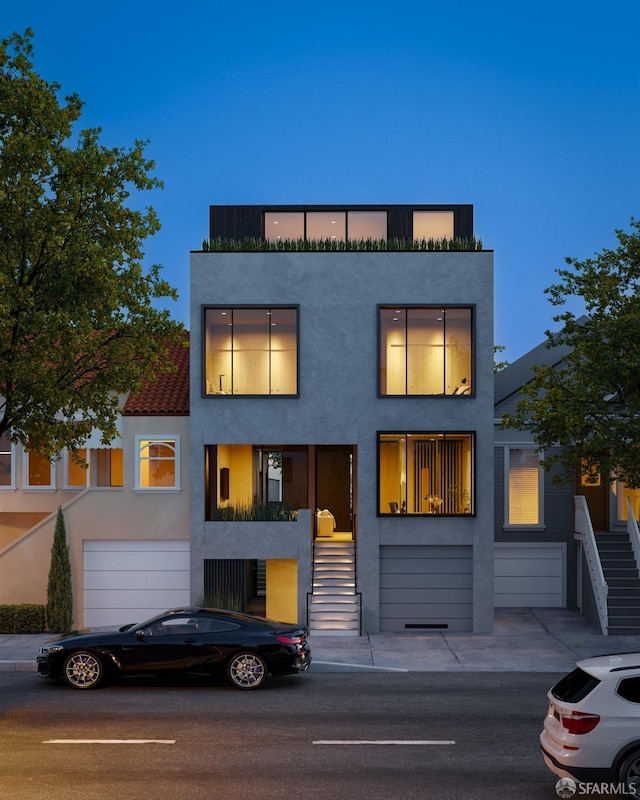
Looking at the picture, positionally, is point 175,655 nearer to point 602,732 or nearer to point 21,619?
point 21,619

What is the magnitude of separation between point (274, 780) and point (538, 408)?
1203cm

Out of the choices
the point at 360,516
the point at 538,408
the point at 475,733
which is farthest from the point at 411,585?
the point at 475,733

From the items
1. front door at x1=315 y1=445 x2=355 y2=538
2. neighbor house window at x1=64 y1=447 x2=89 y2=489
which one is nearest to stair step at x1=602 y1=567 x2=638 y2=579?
front door at x1=315 y1=445 x2=355 y2=538

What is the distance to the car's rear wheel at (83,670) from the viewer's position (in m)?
16.6

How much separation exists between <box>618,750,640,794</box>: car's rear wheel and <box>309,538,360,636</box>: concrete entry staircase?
14023 millimetres

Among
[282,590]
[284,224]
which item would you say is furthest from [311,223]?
[282,590]

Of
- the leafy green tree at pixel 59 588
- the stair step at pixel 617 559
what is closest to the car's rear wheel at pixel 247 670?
the leafy green tree at pixel 59 588

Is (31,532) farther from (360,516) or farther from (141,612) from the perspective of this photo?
(360,516)

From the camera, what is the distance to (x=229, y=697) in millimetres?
15977

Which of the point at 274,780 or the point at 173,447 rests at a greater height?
the point at 173,447

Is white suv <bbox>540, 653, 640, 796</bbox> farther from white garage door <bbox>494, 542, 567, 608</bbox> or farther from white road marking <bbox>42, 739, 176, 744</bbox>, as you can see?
white garage door <bbox>494, 542, 567, 608</bbox>

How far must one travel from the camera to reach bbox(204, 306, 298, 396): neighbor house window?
24547 mm

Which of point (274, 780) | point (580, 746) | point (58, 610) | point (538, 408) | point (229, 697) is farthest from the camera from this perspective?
point (58, 610)

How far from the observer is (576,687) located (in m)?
9.88
